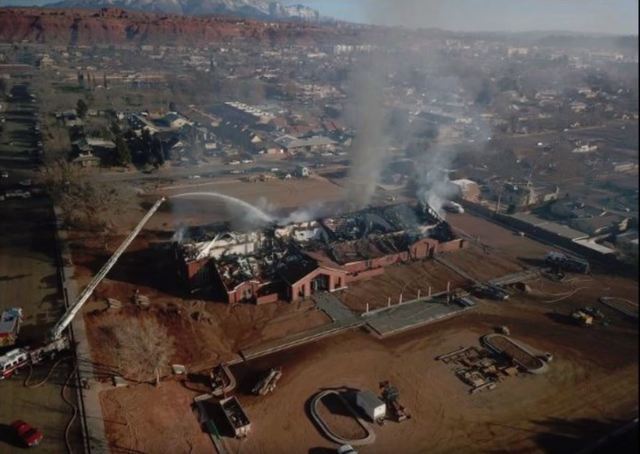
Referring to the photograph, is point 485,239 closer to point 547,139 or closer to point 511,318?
point 511,318

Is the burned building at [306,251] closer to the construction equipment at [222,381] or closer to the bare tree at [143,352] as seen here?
the bare tree at [143,352]

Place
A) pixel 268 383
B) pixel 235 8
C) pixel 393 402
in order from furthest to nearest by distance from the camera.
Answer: pixel 235 8 → pixel 268 383 → pixel 393 402

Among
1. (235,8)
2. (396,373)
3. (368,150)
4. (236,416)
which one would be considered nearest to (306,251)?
(396,373)

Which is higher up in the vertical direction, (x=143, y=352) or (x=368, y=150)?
(x=368, y=150)

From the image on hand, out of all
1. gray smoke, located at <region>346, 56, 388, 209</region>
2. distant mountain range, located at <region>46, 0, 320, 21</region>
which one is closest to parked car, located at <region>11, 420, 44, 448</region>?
gray smoke, located at <region>346, 56, 388, 209</region>

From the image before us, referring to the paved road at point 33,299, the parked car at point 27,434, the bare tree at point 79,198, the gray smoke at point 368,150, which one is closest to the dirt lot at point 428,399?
the paved road at point 33,299

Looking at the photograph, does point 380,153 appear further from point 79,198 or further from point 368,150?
point 79,198

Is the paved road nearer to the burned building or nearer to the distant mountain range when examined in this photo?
the burned building
